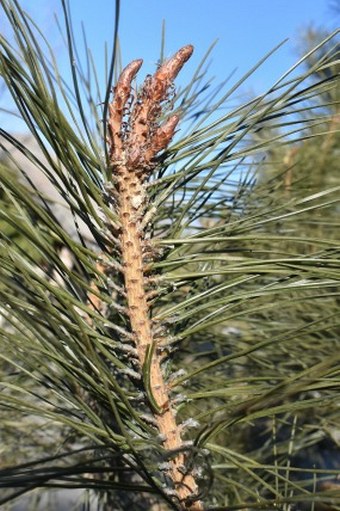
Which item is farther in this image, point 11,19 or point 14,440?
point 14,440

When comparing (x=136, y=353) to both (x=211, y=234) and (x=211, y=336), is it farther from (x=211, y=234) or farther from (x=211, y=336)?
(x=211, y=336)

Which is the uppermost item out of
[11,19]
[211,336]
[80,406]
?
[11,19]

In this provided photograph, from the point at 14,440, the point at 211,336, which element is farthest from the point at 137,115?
the point at 14,440

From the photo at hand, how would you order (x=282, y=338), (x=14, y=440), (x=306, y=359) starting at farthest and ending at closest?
(x=14, y=440), (x=306, y=359), (x=282, y=338)

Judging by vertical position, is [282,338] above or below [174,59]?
below

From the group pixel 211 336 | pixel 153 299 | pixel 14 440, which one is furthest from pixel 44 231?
pixel 14 440

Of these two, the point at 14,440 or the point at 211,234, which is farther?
the point at 14,440

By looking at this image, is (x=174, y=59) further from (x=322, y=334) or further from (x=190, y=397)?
(x=322, y=334)

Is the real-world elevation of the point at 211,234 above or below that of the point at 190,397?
above

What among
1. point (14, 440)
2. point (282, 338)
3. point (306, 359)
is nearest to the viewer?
point (282, 338)
